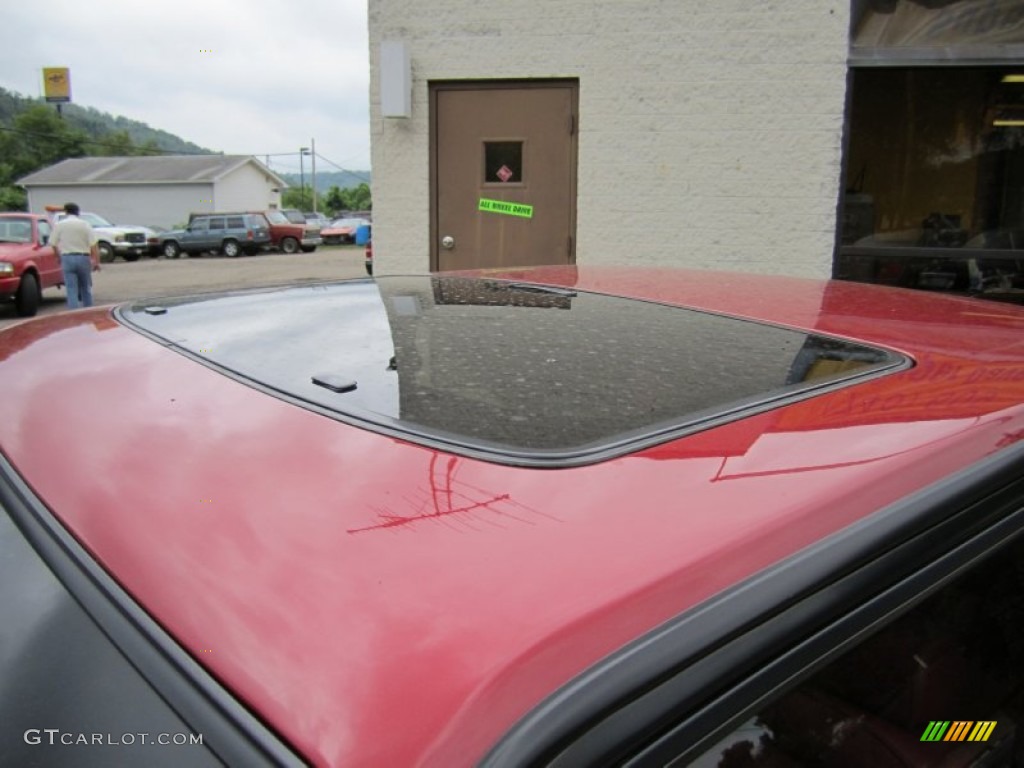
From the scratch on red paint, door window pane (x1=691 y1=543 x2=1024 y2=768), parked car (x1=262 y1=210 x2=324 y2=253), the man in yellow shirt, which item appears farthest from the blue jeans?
parked car (x1=262 y1=210 x2=324 y2=253)

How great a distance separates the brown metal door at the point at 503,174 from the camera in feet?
22.2

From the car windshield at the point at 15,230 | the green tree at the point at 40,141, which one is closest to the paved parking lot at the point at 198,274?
the car windshield at the point at 15,230

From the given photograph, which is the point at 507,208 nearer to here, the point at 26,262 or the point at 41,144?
the point at 26,262

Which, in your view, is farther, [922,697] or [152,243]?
[152,243]

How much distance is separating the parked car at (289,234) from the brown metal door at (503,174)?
26.9 meters

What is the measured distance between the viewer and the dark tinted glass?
121cm

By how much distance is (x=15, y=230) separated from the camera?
13.5m

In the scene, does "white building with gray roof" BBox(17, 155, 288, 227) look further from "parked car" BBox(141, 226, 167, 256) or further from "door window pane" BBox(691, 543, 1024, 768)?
"door window pane" BBox(691, 543, 1024, 768)

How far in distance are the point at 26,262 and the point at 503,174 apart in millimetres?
9297

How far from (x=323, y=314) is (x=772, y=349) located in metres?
1.01

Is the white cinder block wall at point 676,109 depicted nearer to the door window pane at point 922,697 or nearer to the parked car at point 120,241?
the door window pane at point 922,697

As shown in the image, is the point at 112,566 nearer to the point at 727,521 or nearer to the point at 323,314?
the point at 727,521

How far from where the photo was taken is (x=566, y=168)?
682 centimetres

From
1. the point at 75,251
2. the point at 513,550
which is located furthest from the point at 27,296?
the point at 513,550
